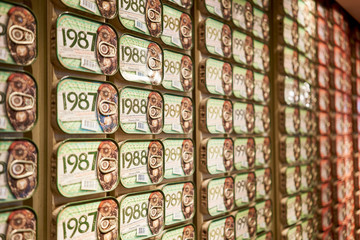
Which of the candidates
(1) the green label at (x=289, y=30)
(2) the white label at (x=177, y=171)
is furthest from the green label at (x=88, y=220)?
(1) the green label at (x=289, y=30)

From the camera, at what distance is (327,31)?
3.74 meters

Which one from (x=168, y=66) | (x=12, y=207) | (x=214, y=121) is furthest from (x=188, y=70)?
(x=12, y=207)

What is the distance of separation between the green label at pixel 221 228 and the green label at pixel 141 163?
1.78 ft

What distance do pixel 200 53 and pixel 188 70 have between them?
0.16 m

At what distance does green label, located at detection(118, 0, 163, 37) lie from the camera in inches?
63.1

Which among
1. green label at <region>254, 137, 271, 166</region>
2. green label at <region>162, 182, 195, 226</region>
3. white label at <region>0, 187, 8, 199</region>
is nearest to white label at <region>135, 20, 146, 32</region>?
green label at <region>162, 182, 195, 226</region>

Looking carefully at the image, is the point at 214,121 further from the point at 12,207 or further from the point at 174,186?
the point at 12,207

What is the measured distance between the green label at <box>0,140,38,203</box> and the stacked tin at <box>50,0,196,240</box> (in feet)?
0.28

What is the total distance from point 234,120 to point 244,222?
66cm

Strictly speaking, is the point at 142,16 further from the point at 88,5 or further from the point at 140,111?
the point at 140,111

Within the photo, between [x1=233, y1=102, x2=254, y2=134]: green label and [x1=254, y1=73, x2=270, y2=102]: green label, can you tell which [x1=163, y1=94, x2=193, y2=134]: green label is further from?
[x1=254, y1=73, x2=270, y2=102]: green label

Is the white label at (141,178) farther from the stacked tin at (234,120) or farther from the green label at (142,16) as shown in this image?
the green label at (142,16)

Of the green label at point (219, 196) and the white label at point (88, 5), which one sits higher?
the white label at point (88, 5)

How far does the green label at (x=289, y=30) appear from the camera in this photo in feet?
9.53
